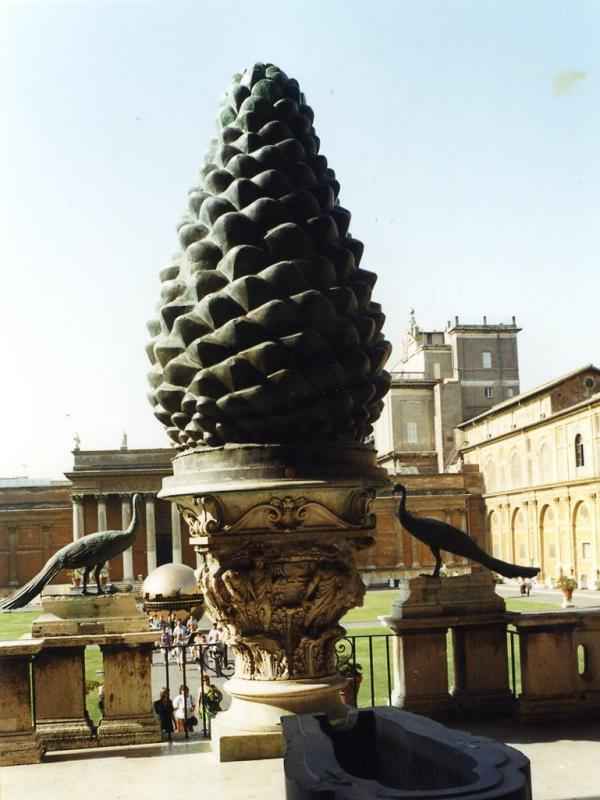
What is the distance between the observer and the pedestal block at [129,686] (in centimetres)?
571

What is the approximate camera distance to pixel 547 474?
50625 millimetres

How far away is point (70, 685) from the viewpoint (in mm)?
5773

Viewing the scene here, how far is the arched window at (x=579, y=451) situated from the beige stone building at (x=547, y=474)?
3 centimetres

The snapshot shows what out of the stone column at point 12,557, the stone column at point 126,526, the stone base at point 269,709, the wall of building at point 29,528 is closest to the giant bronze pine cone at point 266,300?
the stone base at point 269,709

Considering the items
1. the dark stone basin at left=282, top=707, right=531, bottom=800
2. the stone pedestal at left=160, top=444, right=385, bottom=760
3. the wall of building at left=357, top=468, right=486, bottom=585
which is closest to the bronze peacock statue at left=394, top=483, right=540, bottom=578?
the stone pedestal at left=160, top=444, right=385, bottom=760

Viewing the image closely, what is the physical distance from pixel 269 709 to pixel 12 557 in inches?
2425

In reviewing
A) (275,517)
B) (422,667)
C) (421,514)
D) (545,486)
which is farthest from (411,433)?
(275,517)

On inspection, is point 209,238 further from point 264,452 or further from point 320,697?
point 320,697

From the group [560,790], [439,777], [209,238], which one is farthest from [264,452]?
[560,790]

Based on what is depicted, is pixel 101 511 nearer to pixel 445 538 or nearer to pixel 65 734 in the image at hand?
pixel 65 734

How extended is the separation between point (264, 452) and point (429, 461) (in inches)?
2637

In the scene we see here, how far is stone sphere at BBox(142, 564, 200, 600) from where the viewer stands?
16.6 meters

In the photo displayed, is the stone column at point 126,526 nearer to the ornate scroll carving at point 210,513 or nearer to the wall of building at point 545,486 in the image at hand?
the wall of building at point 545,486

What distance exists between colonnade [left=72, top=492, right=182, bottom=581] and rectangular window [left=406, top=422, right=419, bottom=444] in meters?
18.8
